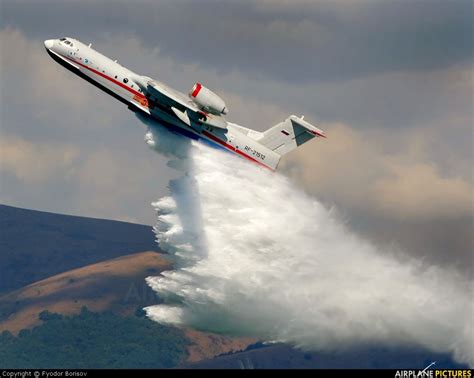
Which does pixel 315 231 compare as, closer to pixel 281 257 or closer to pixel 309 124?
pixel 281 257

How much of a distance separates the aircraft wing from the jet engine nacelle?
1.56 feet

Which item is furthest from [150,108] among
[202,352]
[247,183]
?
[202,352]

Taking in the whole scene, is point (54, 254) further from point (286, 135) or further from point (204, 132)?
point (204, 132)

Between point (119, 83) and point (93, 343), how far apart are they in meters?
91.3

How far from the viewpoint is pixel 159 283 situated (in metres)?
50.3

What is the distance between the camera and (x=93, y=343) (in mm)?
134250

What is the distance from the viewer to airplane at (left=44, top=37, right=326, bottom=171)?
157ft

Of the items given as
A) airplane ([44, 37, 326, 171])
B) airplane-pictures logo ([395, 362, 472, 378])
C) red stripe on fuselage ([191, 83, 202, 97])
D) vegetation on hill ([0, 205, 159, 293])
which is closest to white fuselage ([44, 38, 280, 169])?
airplane ([44, 37, 326, 171])

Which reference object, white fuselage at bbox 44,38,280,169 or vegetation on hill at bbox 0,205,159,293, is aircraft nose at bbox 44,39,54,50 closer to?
white fuselage at bbox 44,38,280,169

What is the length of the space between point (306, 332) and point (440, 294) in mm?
8608

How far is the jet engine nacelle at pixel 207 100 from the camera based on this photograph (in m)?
47.6

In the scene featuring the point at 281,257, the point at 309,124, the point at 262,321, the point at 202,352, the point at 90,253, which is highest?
the point at 90,253

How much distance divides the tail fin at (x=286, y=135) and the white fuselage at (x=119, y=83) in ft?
7.48

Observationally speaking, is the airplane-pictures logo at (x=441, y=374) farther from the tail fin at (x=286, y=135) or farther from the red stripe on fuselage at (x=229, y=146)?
the tail fin at (x=286, y=135)
